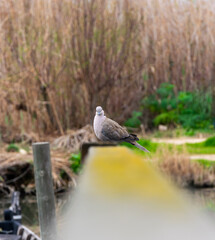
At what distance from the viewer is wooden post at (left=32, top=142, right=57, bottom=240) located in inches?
117

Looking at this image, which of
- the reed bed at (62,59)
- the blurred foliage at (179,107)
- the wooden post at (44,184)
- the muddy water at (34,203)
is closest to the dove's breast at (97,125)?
the wooden post at (44,184)

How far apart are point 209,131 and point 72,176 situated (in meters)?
4.20

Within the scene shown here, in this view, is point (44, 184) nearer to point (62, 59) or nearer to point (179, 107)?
point (62, 59)

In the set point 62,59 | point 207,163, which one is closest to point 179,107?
point 207,163

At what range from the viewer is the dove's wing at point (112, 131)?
36cm

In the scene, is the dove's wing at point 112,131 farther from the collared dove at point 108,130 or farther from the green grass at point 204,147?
the green grass at point 204,147

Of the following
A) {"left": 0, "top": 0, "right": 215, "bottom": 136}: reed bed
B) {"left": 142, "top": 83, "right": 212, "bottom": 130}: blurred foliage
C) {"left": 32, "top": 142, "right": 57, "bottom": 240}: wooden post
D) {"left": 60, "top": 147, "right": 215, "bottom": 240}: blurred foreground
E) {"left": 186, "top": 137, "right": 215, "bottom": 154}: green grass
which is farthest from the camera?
{"left": 142, "top": 83, "right": 212, "bottom": 130}: blurred foliage

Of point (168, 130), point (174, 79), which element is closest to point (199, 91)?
point (174, 79)

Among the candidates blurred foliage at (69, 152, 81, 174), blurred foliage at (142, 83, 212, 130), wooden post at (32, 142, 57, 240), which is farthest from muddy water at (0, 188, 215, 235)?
wooden post at (32, 142, 57, 240)

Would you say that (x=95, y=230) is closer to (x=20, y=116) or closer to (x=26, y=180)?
(x=26, y=180)

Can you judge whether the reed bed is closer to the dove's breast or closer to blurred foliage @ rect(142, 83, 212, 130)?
blurred foliage @ rect(142, 83, 212, 130)

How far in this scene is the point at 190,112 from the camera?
11680 mm

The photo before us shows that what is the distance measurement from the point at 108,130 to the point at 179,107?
449 inches

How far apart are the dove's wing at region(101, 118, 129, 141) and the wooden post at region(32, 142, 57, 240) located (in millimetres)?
2617
